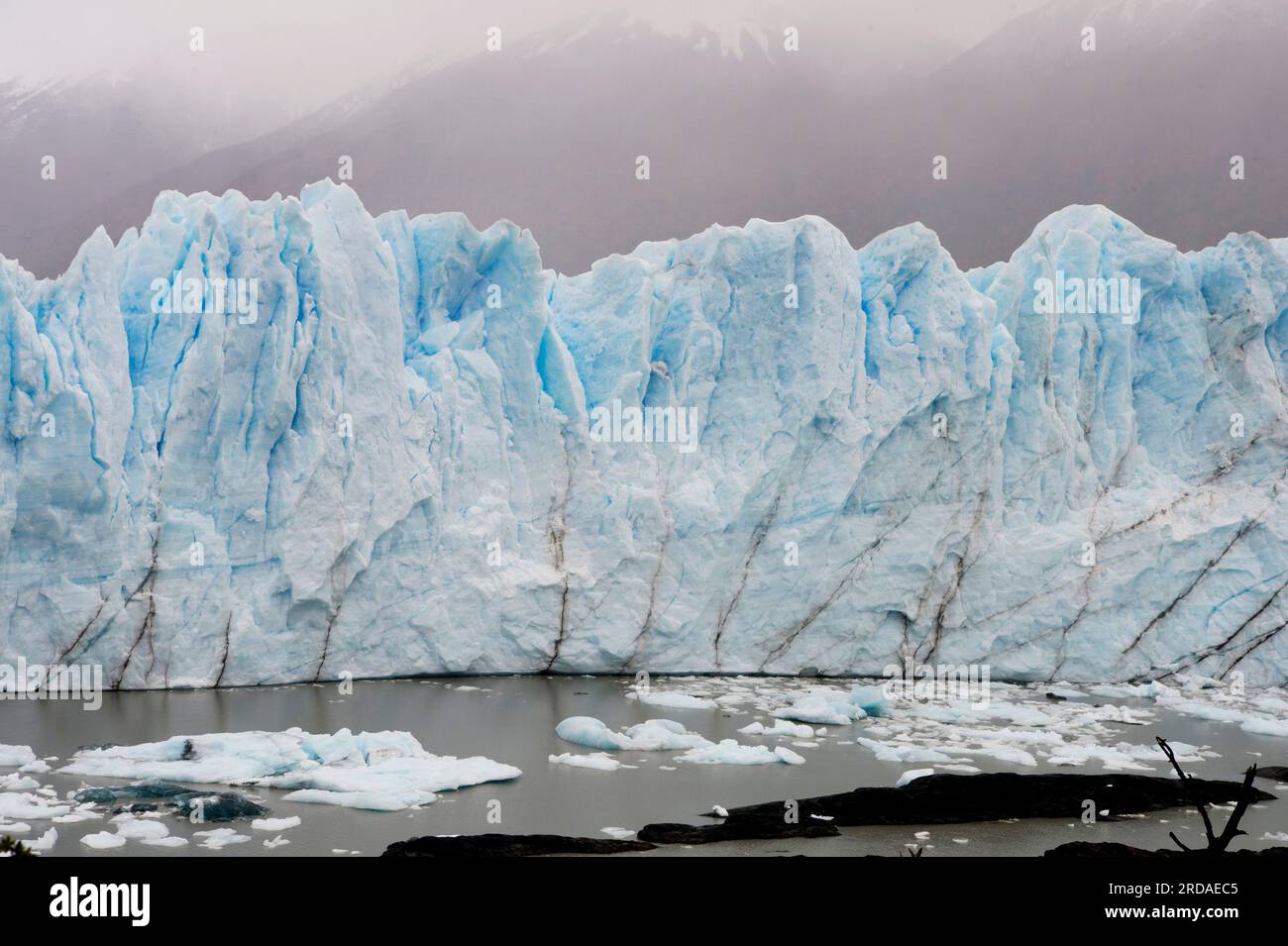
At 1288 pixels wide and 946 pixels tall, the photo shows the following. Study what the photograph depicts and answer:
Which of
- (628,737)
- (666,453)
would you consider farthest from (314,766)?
(666,453)

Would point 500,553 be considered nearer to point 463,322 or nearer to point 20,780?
point 463,322

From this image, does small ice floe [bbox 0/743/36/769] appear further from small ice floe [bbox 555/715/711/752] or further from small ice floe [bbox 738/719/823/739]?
small ice floe [bbox 738/719/823/739]

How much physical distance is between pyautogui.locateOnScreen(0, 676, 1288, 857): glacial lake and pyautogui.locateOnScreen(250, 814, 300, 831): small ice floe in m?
0.06

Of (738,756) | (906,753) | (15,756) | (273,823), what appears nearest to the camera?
(273,823)

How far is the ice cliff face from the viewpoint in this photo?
12.1 meters

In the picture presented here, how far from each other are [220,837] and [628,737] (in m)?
3.76

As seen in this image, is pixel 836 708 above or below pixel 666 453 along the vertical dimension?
below

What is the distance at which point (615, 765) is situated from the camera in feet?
29.1

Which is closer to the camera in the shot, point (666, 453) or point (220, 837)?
point (220, 837)

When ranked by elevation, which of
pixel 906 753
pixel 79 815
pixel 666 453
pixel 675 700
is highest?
pixel 666 453

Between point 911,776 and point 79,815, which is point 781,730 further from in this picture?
point 79,815

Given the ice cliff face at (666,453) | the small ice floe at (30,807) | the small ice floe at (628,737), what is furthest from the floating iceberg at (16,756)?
the small ice floe at (628,737)

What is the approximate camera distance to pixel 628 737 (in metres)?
9.81
